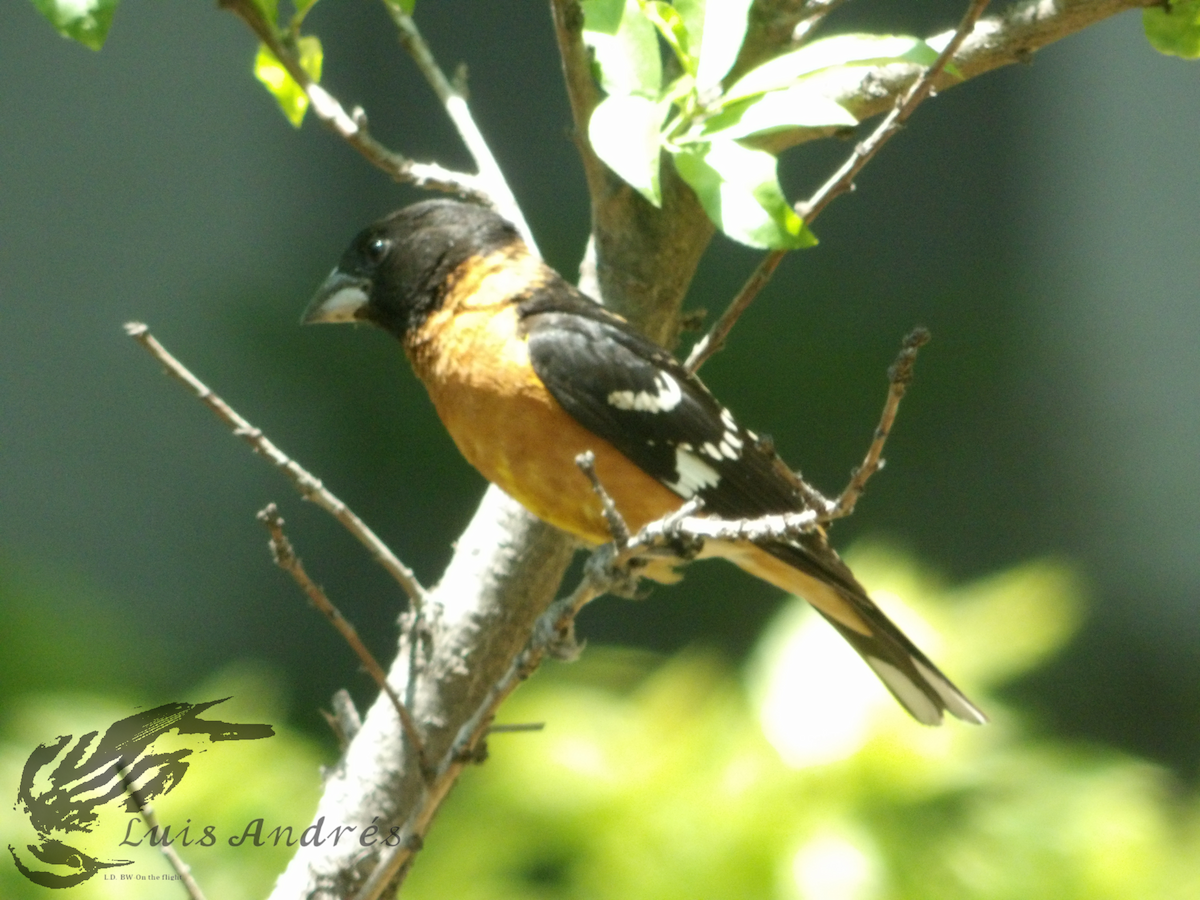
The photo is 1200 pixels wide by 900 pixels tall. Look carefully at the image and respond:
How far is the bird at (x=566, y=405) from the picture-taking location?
1.74 meters

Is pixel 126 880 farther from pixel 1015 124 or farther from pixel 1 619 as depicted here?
pixel 1015 124


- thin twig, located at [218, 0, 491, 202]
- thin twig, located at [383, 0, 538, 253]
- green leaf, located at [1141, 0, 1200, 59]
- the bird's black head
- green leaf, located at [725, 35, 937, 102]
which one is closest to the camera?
green leaf, located at [725, 35, 937, 102]

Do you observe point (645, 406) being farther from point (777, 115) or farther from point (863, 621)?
point (777, 115)

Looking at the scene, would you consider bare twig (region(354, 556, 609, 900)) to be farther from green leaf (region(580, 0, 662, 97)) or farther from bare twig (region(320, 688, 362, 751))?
green leaf (region(580, 0, 662, 97))

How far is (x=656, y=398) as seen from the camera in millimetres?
1859

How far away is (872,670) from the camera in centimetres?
207

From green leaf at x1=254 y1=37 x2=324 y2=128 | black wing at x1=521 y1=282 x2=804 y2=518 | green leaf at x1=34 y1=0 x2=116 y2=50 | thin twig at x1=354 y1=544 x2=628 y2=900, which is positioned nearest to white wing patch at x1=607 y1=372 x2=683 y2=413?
black wing at x1=521 y1=282 x2=804 y2=518

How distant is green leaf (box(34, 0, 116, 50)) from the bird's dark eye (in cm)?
98

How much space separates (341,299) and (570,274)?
234 centimetres

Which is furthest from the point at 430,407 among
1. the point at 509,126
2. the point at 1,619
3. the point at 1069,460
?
the point at 1069,460

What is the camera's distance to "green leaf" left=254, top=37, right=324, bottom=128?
59.9 inches

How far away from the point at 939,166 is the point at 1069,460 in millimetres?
1360

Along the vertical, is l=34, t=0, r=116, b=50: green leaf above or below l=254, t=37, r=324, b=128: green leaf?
above

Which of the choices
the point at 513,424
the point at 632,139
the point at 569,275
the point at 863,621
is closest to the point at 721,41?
the point at 632,139
